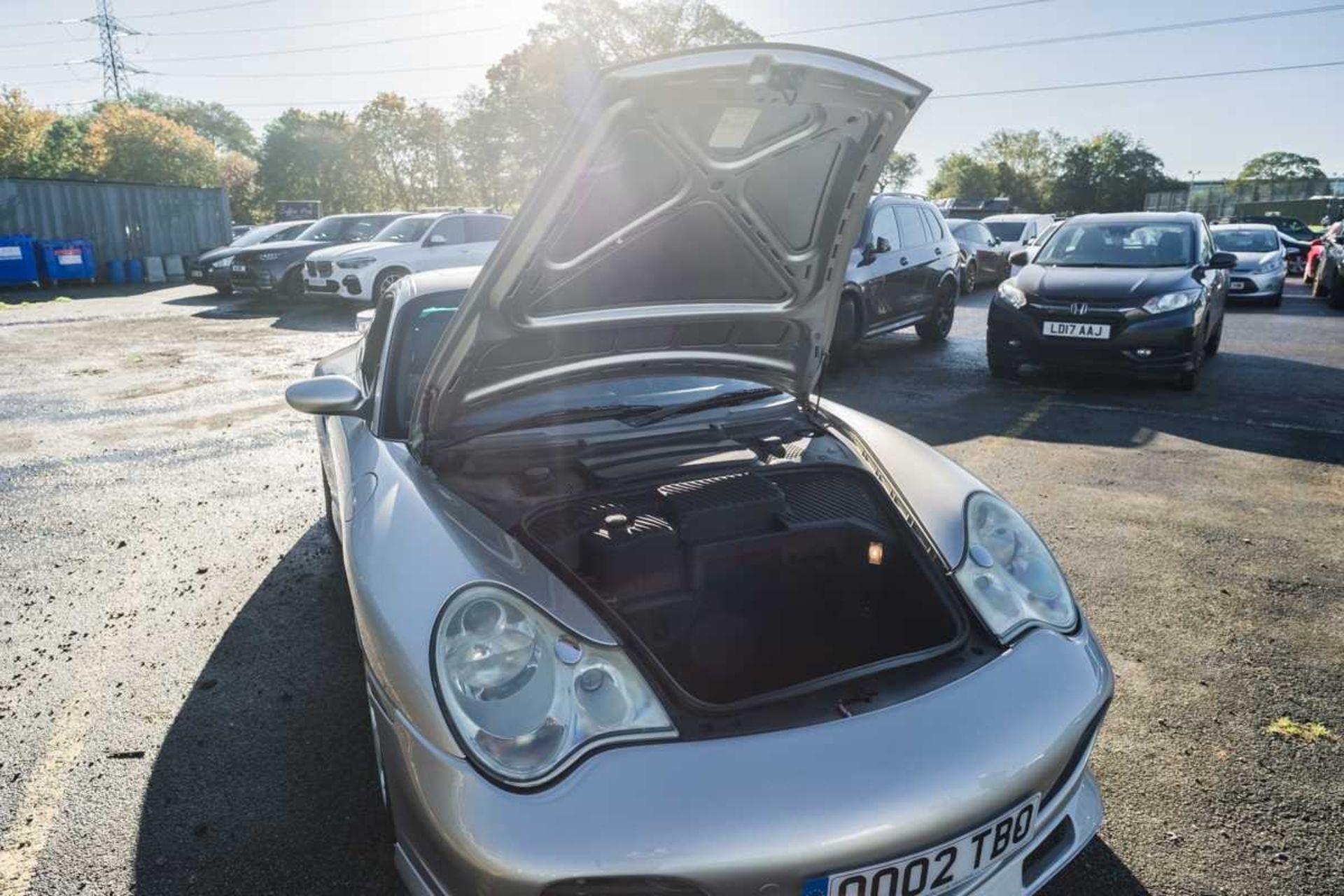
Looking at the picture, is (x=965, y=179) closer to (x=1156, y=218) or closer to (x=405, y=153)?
(x=405, y=153)

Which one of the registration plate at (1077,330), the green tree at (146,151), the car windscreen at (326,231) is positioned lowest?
the registration plate at (1077,330)

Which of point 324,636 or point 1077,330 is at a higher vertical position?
point 1077,330

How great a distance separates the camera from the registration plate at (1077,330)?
22.4ft

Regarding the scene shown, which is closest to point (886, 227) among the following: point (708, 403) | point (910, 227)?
point (910, 227)

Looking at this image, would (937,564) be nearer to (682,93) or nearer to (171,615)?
(682,93)

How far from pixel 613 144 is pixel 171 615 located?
2764 mm

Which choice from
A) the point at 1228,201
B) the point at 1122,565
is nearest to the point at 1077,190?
the point at 1228,201

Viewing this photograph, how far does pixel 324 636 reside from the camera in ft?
10.3

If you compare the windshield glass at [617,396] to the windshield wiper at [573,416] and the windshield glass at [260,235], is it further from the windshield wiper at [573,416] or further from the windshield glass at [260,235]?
the windshield glass at [260,235]

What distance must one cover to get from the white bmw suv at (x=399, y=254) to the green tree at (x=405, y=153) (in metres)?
34.4

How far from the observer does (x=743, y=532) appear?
218cm

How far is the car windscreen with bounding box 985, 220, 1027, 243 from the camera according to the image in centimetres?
1775

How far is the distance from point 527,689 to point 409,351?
168 centimetres

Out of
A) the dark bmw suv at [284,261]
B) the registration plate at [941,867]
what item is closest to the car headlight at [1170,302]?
the registration plate at [941,867]
